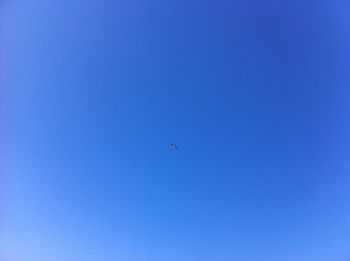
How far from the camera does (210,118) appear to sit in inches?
32.4

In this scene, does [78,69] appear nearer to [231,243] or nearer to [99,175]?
[99,175]

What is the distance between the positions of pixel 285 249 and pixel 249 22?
2.70 ft

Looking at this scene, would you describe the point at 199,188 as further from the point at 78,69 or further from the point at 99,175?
the point at 78,69

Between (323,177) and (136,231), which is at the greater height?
(323,177)

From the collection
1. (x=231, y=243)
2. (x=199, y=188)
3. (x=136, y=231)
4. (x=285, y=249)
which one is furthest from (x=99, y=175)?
(x=285, y=249)

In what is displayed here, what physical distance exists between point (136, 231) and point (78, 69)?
613 millimetres

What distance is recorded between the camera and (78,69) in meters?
0.83

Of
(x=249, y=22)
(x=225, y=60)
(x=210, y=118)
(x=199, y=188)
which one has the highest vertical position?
(x=249, y=22)

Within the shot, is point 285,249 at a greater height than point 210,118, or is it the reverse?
point 210,118

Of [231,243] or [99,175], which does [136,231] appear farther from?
[231,243]

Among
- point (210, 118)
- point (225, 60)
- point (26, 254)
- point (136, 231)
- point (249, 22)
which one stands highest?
point (249, 22)

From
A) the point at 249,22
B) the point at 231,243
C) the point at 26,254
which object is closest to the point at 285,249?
the point at 231,243

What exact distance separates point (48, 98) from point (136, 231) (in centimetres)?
57

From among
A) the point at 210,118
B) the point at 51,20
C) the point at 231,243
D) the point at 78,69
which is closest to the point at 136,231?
the point at 231,243
